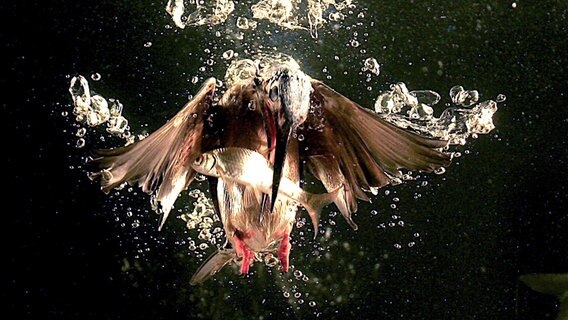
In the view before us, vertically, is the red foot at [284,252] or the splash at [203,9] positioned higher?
the splash at [203,9]

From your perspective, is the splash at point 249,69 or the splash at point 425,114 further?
the splash at point 425,114

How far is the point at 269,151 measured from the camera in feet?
5.17

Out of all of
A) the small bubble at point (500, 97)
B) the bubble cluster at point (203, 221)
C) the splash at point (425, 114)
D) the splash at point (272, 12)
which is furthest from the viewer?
the small bubble at point (500, 97)

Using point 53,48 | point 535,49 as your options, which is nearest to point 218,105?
point 53,48

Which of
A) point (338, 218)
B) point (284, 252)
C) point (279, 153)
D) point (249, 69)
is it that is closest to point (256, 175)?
point (279, 153)

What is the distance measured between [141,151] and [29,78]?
2.51m

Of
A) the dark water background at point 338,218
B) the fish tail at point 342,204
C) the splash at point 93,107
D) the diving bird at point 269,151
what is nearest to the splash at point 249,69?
the diving bird at point 269,151

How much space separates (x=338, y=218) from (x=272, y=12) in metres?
1.33

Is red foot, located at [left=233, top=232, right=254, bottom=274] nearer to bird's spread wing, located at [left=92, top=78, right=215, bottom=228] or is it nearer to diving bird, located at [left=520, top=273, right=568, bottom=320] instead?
bird's spread wing, located at [left=92, top=78, right=215, bottom=228]

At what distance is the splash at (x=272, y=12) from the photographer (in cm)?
272

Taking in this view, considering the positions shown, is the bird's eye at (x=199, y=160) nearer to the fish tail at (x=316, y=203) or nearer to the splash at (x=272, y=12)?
the fish tail at (x=316, y=203)

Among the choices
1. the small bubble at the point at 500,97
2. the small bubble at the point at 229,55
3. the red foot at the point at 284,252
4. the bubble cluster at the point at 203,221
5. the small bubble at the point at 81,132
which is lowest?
the red foot at the point at 284,252

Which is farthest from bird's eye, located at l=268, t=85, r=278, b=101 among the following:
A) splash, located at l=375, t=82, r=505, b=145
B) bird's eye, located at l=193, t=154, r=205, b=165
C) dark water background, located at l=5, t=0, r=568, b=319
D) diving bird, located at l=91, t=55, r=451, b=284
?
dark water background, located at l=5, t=0, r=568, b=319

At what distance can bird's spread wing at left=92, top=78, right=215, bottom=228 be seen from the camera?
1495mm
